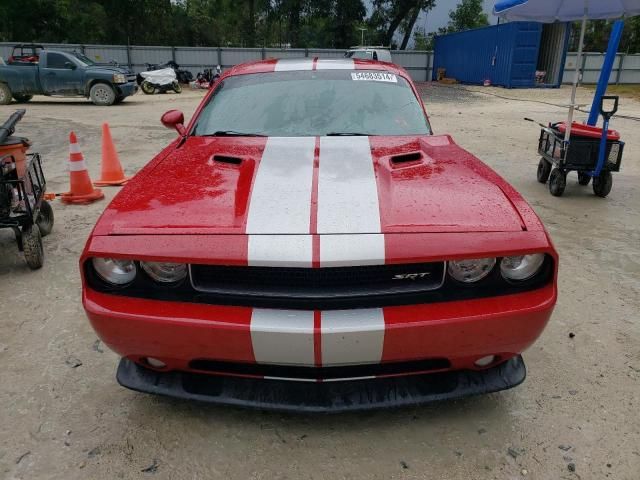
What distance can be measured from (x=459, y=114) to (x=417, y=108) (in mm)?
11257

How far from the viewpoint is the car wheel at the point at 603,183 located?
19.0ft

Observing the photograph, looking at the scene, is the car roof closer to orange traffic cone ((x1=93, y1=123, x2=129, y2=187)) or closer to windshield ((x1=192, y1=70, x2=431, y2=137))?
windshield ((x1=192, y1=70, x2=431, y2=137))

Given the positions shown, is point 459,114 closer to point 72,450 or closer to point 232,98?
point 232,98

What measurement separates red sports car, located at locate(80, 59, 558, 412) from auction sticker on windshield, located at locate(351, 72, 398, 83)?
4.76 ft

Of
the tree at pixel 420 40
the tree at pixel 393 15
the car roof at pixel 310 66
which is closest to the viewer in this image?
the car roof at pixel 310 66

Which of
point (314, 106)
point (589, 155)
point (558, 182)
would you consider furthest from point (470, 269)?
point (589, 155)

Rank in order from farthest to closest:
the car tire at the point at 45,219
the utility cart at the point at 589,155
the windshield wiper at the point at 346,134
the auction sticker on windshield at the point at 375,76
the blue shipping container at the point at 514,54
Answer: the blue shipping container at the point at 514,54
the utility cart at the point at 589,155
the car tire at the point at 45,219
the auction sticker on windshield at the point at 375,76
the windshield wiper at the point at 346,134

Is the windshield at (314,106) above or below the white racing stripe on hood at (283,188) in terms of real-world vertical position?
above

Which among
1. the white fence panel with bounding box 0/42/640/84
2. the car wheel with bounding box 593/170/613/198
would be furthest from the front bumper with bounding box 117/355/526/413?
the white fence panel with bounding box 0/42/640/84

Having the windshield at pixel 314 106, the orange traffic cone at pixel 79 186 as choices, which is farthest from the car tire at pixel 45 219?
the windshield at pixel 314 106

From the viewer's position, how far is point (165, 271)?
1920mm

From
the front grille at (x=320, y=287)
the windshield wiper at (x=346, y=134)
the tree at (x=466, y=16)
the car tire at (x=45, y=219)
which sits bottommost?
the car tire at (x=45, y=219)

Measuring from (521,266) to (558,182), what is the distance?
446cm

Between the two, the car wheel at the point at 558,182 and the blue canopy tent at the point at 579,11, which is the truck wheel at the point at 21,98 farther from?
the car wheel at the point at 558,182
